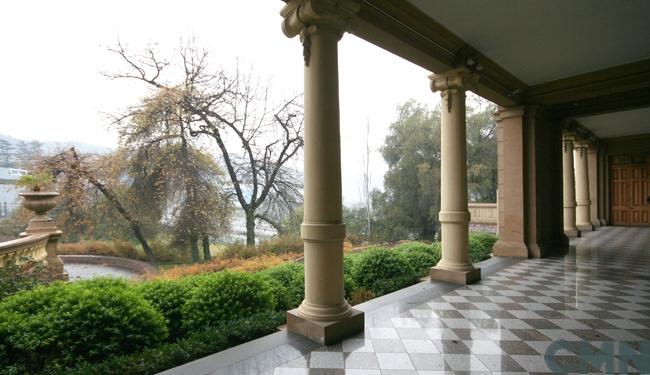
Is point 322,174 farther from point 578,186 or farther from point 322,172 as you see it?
point 578,186

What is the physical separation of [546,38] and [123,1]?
12.9m

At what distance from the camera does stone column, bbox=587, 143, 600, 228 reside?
14.8 meters

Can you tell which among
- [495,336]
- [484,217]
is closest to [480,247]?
[495,336]

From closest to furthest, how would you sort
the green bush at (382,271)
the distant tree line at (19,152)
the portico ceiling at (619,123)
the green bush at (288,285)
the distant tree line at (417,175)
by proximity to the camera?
the green bush at (288,285), the green bush at (382,271), the distant tree line at (19,152), the portico ceiling at (619,123), the distant tree line at (417,175)

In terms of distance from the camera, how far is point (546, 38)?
5359mm

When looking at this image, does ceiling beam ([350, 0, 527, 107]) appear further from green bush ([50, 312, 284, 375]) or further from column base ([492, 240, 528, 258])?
column base ([492, 240, 528, 258])

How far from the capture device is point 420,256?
7145 mm

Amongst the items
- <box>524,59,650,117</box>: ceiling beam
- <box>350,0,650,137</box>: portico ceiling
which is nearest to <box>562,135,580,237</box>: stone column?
<box>524,59,650,117</box>: ceiling beam

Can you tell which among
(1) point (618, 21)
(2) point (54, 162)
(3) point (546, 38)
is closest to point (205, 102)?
(2) point (54, 162)

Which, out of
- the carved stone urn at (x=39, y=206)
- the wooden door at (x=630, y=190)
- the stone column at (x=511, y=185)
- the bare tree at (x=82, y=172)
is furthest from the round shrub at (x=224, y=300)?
the wooden door at (x=630, y=190)

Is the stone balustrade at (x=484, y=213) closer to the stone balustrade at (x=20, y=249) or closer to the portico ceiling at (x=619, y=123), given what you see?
the portico ceiling at (x=619, y=123)

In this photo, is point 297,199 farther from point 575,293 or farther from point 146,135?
point 575,293

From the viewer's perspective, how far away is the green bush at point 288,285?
188 inches

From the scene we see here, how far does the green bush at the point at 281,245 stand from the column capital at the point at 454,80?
376 inches
